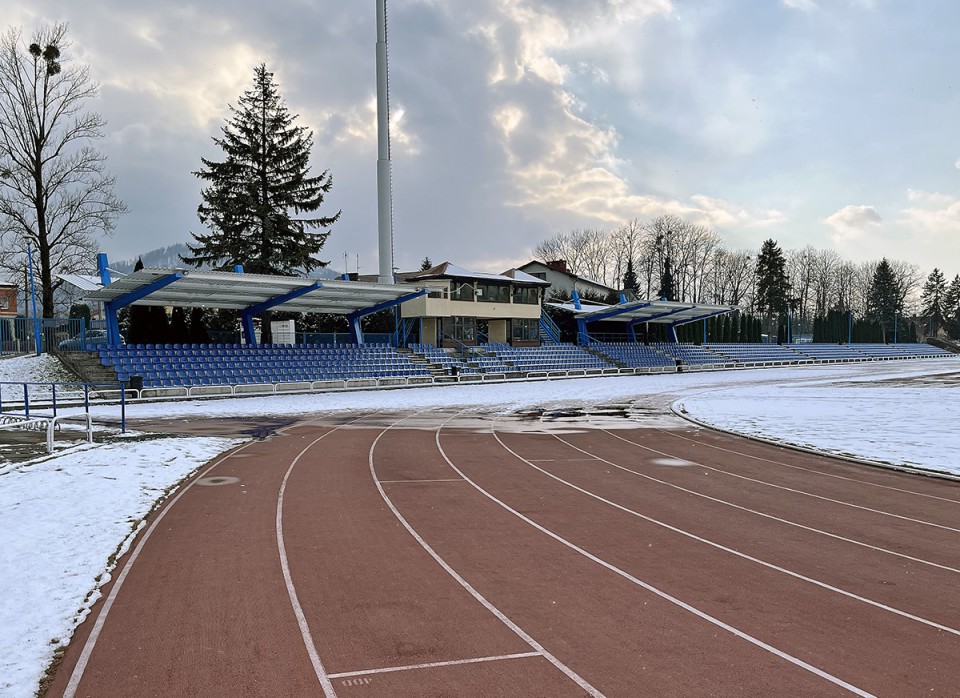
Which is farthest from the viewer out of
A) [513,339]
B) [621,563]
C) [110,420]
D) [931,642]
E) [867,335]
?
[867,335]

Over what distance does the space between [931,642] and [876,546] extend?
2.98 metres

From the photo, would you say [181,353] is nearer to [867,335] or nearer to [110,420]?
[110,420]

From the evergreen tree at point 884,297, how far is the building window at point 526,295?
78168mm

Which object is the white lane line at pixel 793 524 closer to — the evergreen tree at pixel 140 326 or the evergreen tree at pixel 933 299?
the evergreen tree at pixel 140 326

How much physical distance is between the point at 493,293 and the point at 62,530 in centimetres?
4679

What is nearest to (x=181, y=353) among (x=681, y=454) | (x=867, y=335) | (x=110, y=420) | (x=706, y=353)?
(x=110, y=420)

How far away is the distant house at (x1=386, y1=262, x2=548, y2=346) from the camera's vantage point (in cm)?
4981

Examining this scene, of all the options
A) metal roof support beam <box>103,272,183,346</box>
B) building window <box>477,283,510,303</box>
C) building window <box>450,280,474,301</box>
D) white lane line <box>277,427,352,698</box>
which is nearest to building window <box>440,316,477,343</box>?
building window <box>450,280,474,301</box>

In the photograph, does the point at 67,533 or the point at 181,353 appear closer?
the point at 67,533

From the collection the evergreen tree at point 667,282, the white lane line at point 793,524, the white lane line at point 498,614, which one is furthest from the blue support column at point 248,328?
the evergreen tree at point 667,282

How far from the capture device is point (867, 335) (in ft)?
307

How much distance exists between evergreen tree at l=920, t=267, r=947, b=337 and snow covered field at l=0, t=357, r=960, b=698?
10126 centimetres

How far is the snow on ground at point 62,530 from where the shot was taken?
207 inches

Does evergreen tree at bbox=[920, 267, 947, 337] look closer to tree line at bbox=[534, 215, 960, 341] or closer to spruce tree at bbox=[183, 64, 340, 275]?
tree line at bbox=[534, 215, 960, 341]
